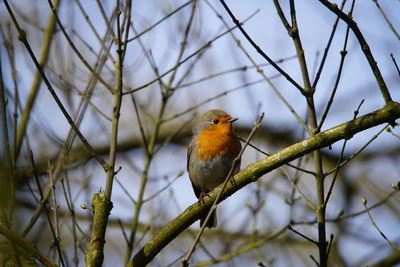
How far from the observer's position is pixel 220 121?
20.4ft

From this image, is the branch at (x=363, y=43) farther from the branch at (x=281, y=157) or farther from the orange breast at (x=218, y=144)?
the orange breast at (x=218, y=144)

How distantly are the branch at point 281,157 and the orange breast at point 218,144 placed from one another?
213 centimetres

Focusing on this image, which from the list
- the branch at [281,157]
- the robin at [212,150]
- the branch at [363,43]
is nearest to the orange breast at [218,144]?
the robin at [212,150]

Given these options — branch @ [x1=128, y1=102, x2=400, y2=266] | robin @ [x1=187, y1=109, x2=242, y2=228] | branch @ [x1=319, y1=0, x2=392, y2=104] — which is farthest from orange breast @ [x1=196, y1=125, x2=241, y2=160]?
branch @ [x1=319, y1=0, x2=392, y2=104]

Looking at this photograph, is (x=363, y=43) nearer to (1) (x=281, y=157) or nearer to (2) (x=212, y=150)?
(1) (x=281, y=157)

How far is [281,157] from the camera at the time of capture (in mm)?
3420

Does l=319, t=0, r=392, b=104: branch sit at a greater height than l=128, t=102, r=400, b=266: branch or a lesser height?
greater

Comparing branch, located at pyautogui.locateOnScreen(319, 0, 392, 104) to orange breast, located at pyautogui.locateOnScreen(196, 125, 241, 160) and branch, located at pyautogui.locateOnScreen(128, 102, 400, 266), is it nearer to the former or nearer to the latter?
branch, located at pyautogui.locateOnScreen(128, 102, 400, 266)

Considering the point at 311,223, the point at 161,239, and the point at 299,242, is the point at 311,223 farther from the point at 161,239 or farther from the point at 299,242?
the point at 299,242

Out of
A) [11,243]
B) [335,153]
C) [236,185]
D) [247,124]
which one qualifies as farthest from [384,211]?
[11,243]

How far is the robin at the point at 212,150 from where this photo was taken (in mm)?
5891

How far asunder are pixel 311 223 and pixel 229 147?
130 centimetres

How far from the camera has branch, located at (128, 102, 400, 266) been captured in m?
3.30

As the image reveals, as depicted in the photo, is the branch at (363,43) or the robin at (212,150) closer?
the branch at (363,43)
